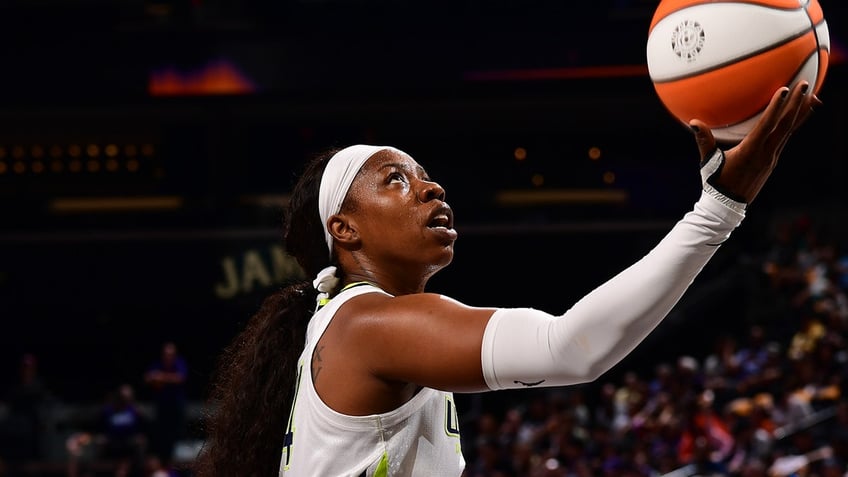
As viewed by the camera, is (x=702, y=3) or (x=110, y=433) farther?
(x=110, y=433)

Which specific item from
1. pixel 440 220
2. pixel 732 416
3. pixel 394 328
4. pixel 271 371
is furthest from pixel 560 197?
pixel 394 328

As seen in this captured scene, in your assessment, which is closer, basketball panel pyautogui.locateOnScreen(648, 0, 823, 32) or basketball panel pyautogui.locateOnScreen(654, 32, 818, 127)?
basketball panel pyautogui.locateOnScreen(654, 32, 818, 127)

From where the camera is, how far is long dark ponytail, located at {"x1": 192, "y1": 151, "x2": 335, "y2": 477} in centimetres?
238

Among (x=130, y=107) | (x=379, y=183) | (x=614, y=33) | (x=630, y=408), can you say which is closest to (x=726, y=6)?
(x=379, y=183)

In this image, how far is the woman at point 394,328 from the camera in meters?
1.81

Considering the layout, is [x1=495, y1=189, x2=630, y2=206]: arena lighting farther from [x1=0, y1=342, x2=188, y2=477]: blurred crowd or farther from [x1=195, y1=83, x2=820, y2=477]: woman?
[x1=195, y1=83, x2=820, y2=477]: woman

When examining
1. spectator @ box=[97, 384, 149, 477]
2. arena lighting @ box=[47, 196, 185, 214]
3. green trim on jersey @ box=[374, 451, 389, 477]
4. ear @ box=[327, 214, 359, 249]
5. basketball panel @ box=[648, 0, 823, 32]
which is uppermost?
basketball panel @ box=[648, 0, 823, 32]

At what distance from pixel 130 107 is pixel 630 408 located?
8292 mm

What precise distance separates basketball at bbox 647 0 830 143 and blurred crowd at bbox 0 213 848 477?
573cm

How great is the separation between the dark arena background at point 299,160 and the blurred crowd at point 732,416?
5.31 ft

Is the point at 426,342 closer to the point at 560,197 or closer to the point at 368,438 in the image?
the point at 368,438

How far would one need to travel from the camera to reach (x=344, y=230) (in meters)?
2.33

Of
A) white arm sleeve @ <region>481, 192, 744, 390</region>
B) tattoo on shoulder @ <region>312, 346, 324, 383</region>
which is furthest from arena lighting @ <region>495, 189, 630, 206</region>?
white arm sleeve @ <region>481, 192, 744, 390</region>

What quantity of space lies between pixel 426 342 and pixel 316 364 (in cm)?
29
